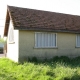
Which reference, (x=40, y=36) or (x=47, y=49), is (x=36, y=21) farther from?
(x=47, y=49)

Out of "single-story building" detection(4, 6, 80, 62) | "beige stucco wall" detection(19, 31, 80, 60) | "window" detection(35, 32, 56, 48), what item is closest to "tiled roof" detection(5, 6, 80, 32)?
"single-story building" detection(4, 6, 80, 62)

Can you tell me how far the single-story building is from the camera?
14441 mm

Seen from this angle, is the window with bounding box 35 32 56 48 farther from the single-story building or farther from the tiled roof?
the tiled roof

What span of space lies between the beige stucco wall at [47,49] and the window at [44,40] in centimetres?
39

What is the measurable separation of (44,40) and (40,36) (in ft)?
1.99

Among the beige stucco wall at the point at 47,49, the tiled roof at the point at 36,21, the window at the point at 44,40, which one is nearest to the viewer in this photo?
the beige stucco wall at the point at 47,49

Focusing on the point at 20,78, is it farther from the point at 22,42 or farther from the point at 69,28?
the point at 69,28

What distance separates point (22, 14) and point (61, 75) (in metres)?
9.34

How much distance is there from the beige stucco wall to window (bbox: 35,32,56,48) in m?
0.39

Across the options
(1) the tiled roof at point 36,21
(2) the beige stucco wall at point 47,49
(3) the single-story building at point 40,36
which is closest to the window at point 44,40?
(3) the single-story building at point 40,36

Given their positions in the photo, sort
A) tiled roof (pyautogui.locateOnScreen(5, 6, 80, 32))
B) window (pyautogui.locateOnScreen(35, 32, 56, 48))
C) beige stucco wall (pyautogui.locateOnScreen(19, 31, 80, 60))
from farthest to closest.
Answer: window (pyautogui.locateOnScreen(35, 32, 56, 48)), tiled roof (pyautogui.locateOnScreen(5, 6, 80, 32)), beige stucco wall (pyautogui.locateOnScreen(19, 31, 80, 60))

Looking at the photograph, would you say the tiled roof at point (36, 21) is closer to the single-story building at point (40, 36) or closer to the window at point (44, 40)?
the single-story building at point (40, 36)

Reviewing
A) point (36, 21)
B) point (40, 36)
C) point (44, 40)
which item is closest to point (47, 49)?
point (44, 40)

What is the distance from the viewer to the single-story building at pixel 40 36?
1444 centimetres
